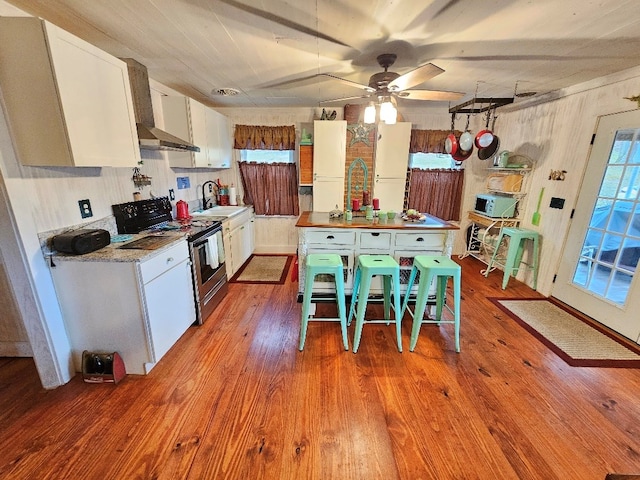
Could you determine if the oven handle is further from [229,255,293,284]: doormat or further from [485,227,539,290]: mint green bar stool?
[485,227,539,290]: mint green bar stool

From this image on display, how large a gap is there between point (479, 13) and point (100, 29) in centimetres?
245

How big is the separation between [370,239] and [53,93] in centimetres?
236

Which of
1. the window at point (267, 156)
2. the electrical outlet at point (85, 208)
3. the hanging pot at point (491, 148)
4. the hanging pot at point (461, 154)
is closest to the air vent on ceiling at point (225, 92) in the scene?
the window at point (267, 156)

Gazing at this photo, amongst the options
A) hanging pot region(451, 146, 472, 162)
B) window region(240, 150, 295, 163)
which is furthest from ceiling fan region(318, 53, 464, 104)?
window region(240, 150, 295, 163)

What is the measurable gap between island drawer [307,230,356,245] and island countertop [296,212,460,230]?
3.3 inches

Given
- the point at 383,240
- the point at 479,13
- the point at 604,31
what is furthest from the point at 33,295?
the point at 604,31

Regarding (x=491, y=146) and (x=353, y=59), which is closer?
(x=353, y=59)

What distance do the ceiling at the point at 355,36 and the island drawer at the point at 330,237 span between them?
1.47m

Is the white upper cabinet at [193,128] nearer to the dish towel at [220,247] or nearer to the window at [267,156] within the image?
the window at [267,156]

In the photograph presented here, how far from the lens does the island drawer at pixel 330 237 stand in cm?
247

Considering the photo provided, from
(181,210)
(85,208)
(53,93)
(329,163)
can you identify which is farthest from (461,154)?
(85,208)

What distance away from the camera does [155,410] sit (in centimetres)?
165

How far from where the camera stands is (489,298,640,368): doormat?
212cm

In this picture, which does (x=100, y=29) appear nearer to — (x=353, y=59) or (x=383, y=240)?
(x=353, y=59)
